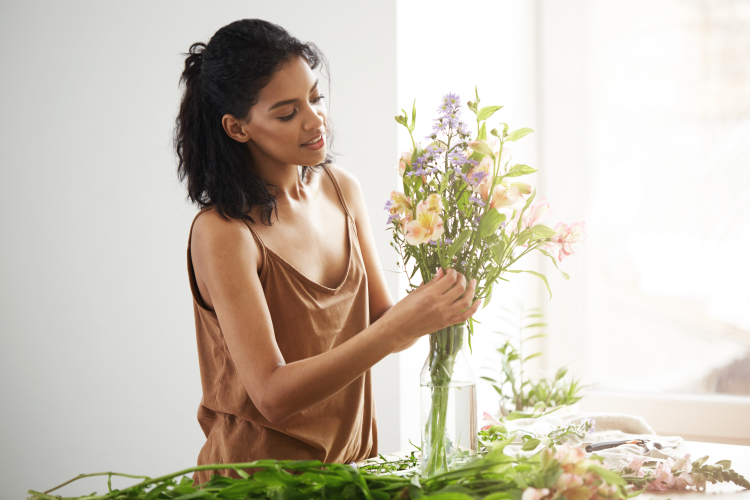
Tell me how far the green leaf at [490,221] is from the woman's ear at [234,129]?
1.73 ft

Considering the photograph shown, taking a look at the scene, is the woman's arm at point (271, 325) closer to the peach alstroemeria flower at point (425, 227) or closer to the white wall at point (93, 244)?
the peach alstroemeria flower at point (425, 227)

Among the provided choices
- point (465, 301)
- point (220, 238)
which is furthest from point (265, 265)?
point (465, 301)

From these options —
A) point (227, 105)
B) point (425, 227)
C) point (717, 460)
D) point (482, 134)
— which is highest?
point (227, 105)

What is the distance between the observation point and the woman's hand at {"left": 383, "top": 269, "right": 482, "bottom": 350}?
2.40ft

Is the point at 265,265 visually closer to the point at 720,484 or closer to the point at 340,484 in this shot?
the point at 340,484

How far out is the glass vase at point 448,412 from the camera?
0.74 metres

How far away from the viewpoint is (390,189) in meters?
1.79

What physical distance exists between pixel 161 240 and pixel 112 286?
8.5 inches

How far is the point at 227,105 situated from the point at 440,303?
1.79 feet

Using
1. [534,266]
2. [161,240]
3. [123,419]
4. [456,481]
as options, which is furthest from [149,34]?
[456,481]

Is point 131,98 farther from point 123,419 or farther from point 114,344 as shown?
point 123,419

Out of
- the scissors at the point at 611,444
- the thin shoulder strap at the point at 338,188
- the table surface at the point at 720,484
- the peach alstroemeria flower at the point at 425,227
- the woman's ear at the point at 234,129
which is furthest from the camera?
the thin shoulder strap at the point at 338,188

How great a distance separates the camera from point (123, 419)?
2.07 meters

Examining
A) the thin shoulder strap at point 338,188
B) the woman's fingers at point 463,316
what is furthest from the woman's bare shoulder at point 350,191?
the woman's fingers at point 463,316
